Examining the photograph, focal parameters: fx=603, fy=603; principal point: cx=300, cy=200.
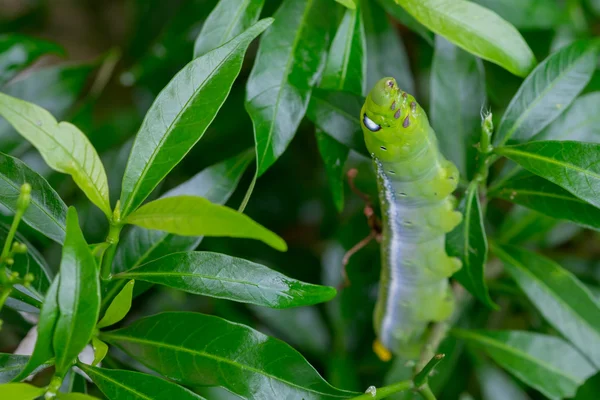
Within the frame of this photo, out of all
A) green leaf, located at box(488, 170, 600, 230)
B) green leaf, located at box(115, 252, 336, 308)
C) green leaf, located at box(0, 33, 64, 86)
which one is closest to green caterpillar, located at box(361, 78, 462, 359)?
green leaf, located at box(488, 170, 600, 230)

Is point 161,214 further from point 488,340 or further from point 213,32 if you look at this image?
point 488,340

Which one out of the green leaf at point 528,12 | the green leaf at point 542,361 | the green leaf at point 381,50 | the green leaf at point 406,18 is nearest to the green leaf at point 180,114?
the green leaf at point 406,18

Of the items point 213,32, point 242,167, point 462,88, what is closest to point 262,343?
point 242,167

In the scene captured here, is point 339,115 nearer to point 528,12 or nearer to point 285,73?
point 285,73

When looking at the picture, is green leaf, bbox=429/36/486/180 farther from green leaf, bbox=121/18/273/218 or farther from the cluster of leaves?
green leaf, bbox=121/18/273/218

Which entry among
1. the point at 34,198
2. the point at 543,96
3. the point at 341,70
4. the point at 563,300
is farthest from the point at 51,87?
the point at 563,300
